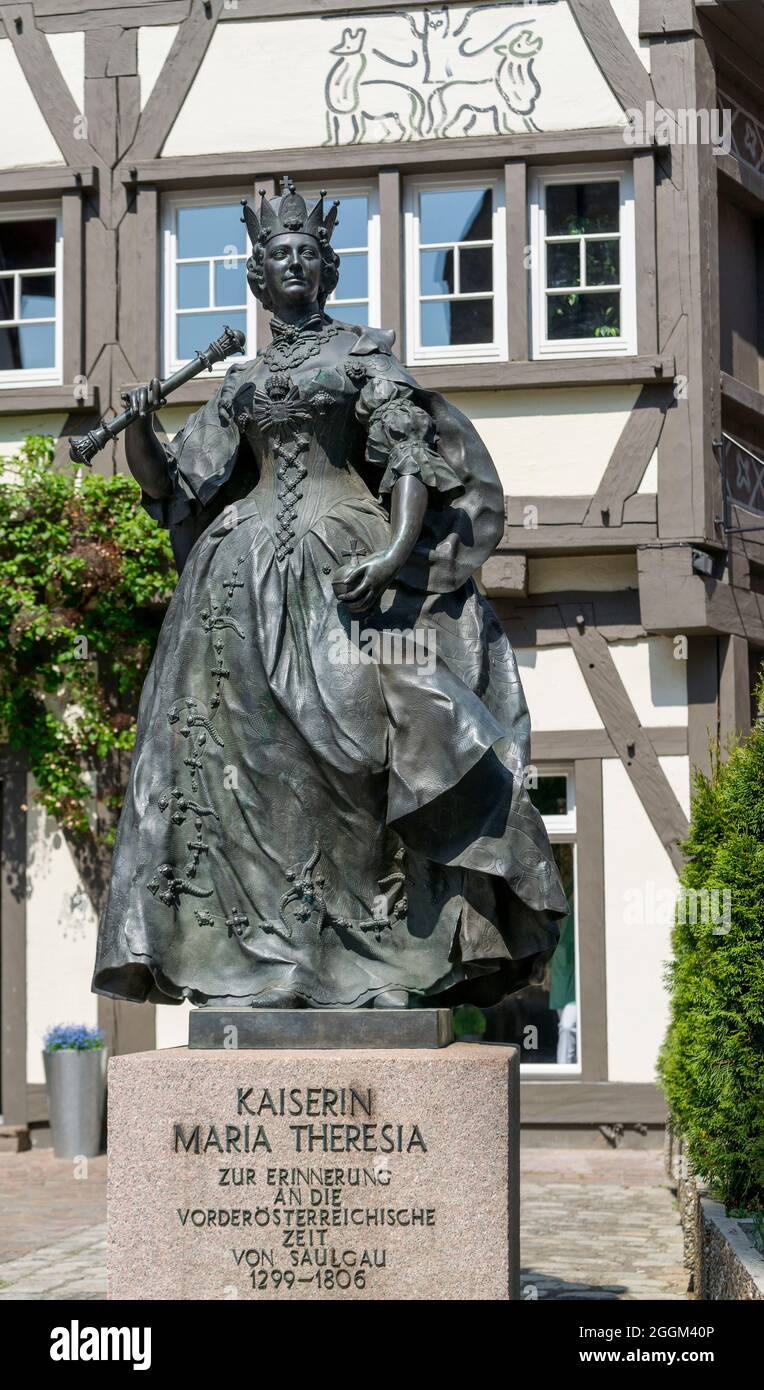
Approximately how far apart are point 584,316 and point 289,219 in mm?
7478

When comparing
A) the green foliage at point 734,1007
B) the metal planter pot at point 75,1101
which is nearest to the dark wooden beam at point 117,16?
the metal planter pot at point 75,1101

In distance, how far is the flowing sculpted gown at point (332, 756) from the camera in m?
5.10

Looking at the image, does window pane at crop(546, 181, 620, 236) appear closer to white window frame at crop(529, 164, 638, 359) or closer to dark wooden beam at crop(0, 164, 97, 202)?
white window frame at crop(529, 164, 638, 359)

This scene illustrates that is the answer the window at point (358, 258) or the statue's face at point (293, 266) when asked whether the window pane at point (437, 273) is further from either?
the statue's face at point (293, 266)

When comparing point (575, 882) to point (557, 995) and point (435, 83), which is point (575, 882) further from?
point (435, 83)

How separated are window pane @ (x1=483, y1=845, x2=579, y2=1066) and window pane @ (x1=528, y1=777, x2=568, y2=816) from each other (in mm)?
239

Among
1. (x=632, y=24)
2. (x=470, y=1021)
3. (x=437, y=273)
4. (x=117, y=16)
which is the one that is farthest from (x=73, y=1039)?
(x=632, y=24)

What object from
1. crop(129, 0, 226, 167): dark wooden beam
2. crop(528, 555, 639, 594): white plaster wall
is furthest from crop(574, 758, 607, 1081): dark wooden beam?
crop(129, 0, 226, 167): dark wooden beam

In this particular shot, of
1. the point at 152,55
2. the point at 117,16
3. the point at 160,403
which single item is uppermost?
the point at 117,16

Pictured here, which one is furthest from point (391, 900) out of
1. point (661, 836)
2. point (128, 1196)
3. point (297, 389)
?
point (661, 836)

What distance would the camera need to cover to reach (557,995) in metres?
12.8

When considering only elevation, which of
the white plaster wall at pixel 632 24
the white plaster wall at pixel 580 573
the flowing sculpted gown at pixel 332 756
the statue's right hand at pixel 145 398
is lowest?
the flowing sculpted gown at pixel 332 756

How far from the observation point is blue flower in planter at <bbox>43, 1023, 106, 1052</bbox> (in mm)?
12680

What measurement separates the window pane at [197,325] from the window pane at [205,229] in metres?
0.42
